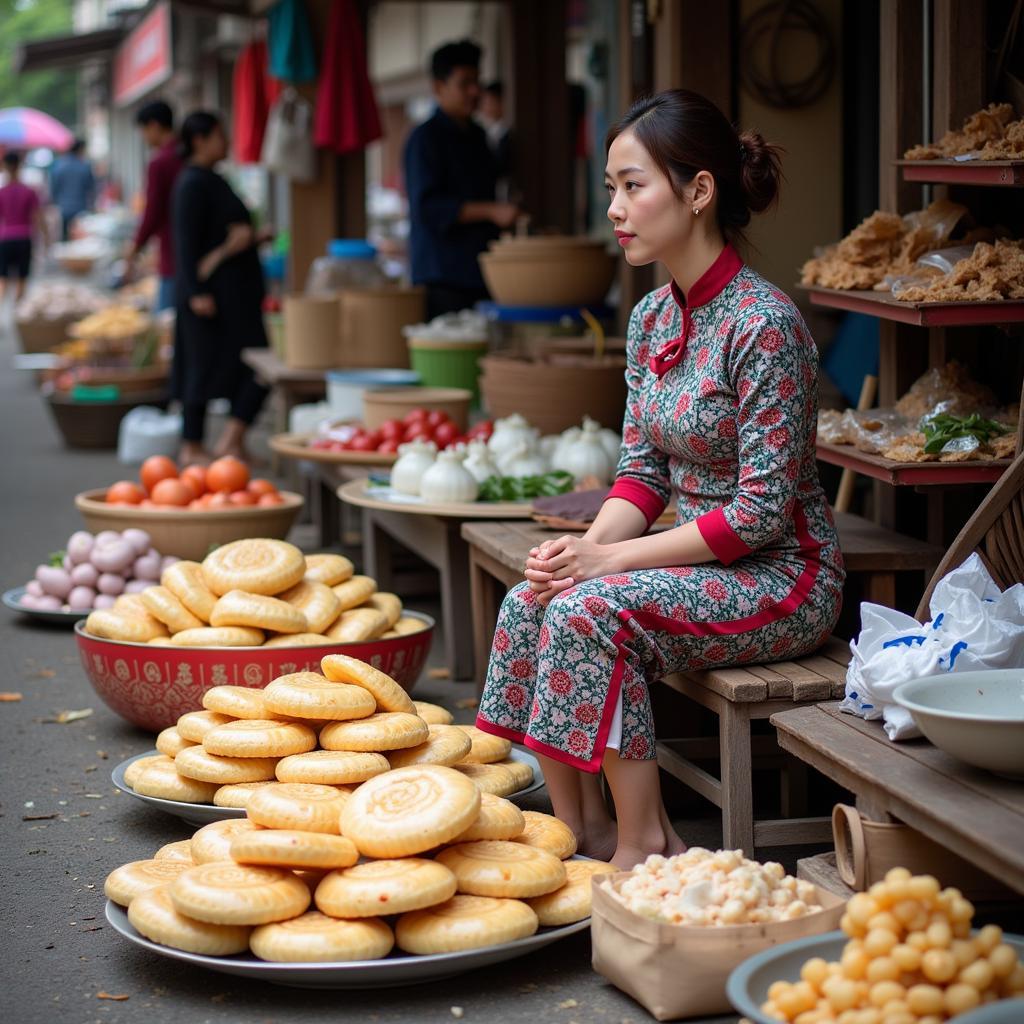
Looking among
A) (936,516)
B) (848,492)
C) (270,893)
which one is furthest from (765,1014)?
(848,492)

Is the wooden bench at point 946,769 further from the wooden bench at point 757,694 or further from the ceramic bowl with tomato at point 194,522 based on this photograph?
the ceramic bowl with tomato at point 194,522

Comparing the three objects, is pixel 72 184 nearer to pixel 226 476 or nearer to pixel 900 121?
pixel 226 476

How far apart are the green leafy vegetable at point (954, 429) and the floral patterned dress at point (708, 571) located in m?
0.38

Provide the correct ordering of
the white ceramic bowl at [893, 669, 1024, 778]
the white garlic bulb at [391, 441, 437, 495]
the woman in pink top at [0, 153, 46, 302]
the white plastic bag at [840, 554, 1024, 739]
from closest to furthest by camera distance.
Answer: the white ceramic bowl at [893, 669, 1024, 778]
the white plastic bag at [840, 554, 1024, 739]
the white garlic bulb at [391, 441, 437, 495]
the woman in pink top at [0, 153, 46, 302]

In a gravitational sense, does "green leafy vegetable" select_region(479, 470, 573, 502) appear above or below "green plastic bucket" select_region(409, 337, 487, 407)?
below

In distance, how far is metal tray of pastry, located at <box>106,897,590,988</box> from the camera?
2715 mm

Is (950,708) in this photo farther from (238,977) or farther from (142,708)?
(142,708)

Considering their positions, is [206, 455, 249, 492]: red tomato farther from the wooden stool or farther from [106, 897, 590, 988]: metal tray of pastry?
[106, 897, 590, 988]: metal tray of pastry

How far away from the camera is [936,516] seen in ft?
13.8

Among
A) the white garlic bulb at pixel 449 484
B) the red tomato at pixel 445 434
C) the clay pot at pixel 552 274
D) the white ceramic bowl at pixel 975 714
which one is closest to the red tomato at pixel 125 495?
the red tomato at pixel 445 434

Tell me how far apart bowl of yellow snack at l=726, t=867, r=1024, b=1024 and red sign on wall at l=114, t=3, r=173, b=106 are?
20.6 m

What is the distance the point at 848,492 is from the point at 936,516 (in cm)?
59

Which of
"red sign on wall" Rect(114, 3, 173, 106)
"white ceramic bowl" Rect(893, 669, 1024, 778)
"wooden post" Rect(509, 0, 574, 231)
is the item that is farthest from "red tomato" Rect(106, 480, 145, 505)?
"red sign on wall" Rect(114, 3, 173, 106)

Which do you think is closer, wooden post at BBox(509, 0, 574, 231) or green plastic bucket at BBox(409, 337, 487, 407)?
green plastic bucket at BBox(409, 337, 487, 407)
